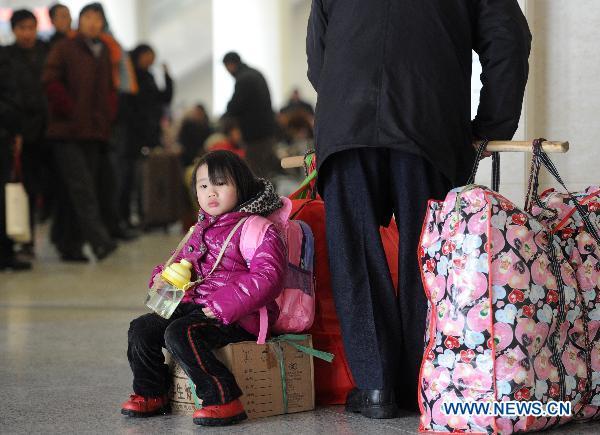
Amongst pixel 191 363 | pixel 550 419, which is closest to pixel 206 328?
pixel 191 363

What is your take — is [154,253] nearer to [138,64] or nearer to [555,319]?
[138,64]

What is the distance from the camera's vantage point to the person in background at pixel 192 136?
45.2 feet

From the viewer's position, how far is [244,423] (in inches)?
130

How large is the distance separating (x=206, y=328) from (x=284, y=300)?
0.91 feet

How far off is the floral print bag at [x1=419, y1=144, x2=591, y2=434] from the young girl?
0.57 metres

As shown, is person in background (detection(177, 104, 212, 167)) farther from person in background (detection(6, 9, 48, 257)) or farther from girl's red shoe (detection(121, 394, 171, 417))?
girl's red shoe (detection(121, 394, 171, 417))

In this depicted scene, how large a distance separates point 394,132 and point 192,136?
11.0 meters

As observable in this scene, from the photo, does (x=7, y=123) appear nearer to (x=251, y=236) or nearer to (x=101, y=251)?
(x=101, y=251)

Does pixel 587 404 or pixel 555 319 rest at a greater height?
pixel 555 319

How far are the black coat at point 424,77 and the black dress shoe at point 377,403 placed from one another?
69 centimetres

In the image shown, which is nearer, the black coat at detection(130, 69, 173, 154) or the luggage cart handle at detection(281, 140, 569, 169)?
the luggage cart handle at detection(281, 140, 569, 169)

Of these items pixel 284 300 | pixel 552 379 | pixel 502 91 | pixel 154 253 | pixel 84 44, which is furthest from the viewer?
pixel 154 253

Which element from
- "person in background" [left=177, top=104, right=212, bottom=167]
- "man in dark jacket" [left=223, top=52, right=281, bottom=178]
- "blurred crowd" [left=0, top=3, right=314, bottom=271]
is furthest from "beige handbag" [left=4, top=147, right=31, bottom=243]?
"person in background" [left=177, top=104, right=212, bottom=167]

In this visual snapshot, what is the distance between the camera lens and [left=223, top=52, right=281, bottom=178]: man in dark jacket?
10.7 meters
